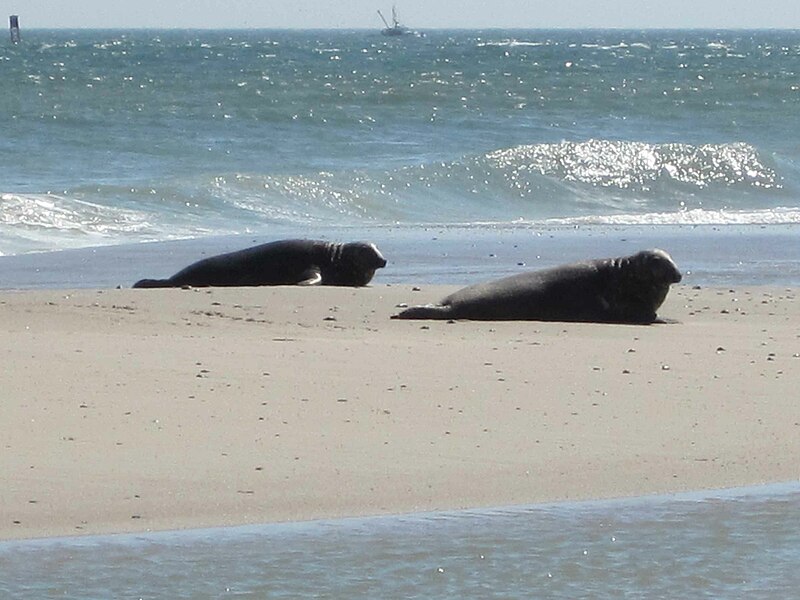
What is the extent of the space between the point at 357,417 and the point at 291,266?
5.39 m

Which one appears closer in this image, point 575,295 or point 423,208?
point 575,295

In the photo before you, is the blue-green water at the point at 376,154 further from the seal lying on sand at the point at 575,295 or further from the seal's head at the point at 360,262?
the seal lying on sand at the point at 575,295

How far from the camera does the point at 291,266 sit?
11164 millimetres

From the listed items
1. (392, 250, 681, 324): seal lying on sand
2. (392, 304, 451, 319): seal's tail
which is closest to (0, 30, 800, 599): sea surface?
(392, 250, 681, 324): seal lying on sand

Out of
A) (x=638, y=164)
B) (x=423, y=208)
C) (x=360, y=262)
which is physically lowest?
(x=423, y=208)

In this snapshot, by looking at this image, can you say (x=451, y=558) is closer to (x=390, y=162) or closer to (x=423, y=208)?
(x=423, y=208)

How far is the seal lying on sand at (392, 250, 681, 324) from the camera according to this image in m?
8.88

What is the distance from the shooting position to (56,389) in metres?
6.03

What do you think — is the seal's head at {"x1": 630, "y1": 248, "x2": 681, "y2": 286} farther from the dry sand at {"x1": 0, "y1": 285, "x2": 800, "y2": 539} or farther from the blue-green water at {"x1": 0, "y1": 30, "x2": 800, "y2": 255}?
the blue-green water at {"x1": 0, "y1": 30, "x2": 800, "y2": 255}

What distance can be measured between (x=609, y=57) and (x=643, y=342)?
193 ft

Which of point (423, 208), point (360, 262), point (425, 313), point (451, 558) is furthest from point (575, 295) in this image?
point (423, 208)

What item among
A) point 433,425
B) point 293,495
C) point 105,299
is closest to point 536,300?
point 105,299

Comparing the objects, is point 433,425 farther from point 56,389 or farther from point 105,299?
point 105,299

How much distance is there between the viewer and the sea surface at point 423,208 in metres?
4.37
